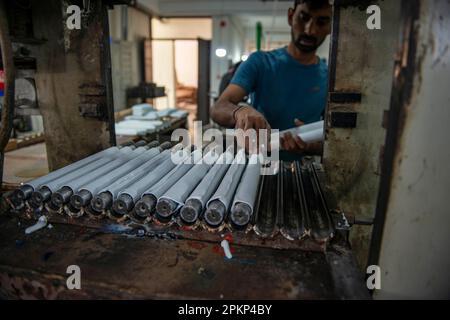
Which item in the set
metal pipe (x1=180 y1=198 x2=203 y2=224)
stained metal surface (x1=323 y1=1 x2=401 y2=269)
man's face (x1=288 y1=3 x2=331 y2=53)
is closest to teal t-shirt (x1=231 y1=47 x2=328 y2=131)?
man's face (x1=288 y1=3 x2=331 y2=53)

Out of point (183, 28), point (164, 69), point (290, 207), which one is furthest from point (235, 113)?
point (183, 28)

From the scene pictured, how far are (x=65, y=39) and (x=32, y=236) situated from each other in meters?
0.82

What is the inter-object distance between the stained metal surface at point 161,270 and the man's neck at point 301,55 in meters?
1.52

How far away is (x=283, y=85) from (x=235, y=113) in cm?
63

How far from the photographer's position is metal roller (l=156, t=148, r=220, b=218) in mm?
849

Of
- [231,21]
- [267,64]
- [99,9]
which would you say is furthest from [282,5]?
[99,9]

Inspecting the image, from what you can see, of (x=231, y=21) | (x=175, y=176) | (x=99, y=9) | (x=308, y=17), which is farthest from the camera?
(x=231, y=21)

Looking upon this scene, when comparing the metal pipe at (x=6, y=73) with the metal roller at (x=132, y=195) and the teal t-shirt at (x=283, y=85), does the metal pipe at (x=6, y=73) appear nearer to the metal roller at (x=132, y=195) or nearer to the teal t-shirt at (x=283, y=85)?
the metal roller at (x=132, y=195)

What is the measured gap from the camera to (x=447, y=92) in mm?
619

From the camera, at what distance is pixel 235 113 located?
1.52 m

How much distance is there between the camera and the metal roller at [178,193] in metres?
0.85

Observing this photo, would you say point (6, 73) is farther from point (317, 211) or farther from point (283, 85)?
point (283, 85)
